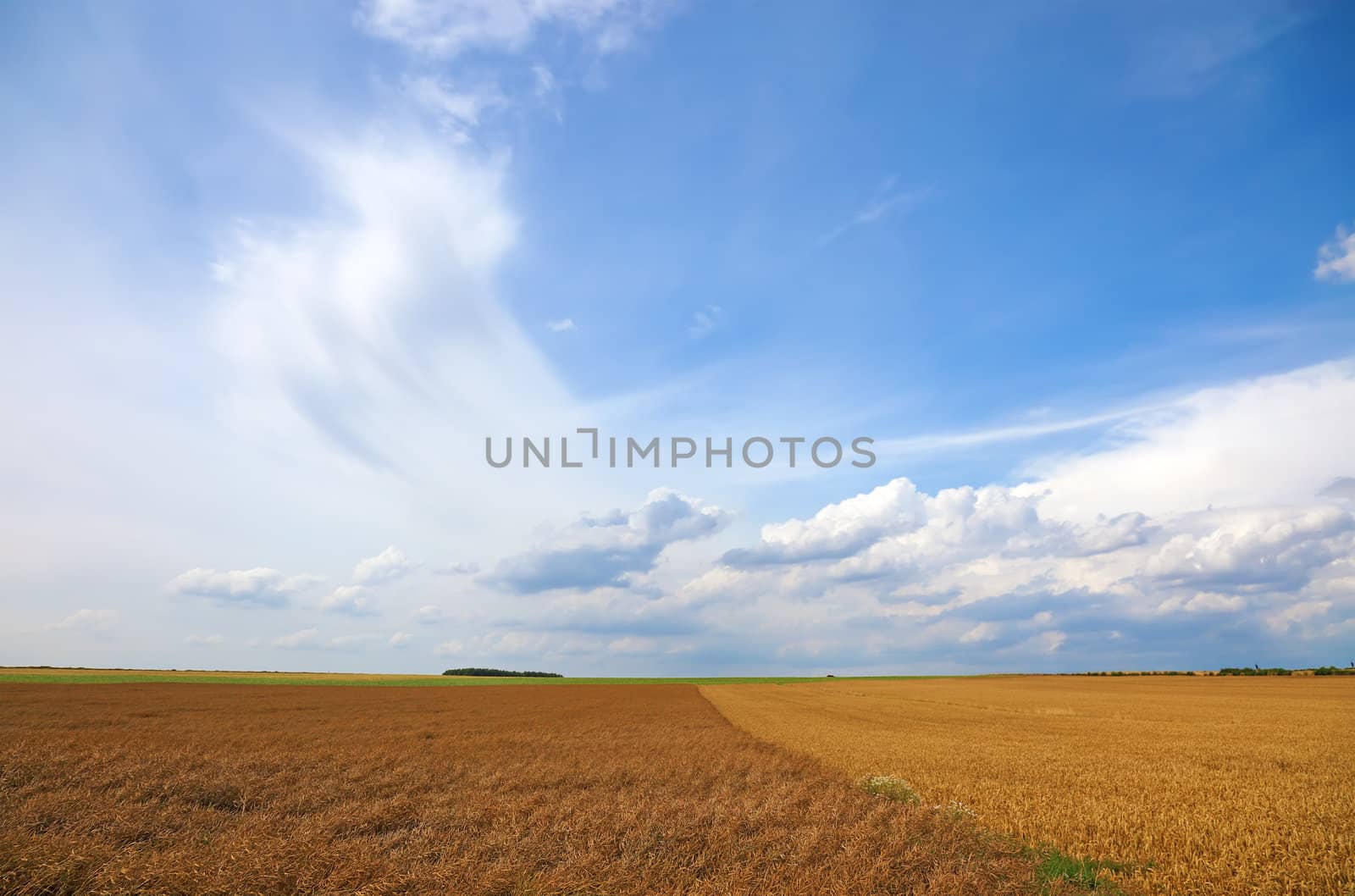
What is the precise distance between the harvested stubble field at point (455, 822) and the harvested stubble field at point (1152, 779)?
166 centimetres

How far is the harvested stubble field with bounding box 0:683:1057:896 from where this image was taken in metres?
7.73

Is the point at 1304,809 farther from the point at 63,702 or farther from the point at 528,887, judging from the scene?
the point at 63,702

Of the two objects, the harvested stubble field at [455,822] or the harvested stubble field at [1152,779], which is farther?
the harvested stubble field at [1152,779]

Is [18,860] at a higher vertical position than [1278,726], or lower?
higher

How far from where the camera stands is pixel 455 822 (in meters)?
10.7

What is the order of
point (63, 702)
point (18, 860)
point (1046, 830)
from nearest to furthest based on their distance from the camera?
point (18, 860) < point (1046, 830) < point (63, 702)

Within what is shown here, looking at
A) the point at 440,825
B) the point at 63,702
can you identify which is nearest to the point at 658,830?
the point at 440,825

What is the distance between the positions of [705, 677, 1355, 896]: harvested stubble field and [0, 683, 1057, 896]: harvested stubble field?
1.66 meters

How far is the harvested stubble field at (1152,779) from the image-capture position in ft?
29.0

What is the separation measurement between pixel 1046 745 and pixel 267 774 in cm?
2109

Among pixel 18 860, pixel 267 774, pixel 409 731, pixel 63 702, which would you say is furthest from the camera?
pixel 63 702

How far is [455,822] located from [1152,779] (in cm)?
1396

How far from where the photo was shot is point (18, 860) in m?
7.30

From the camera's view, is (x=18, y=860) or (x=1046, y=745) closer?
(x=18, y=860)
